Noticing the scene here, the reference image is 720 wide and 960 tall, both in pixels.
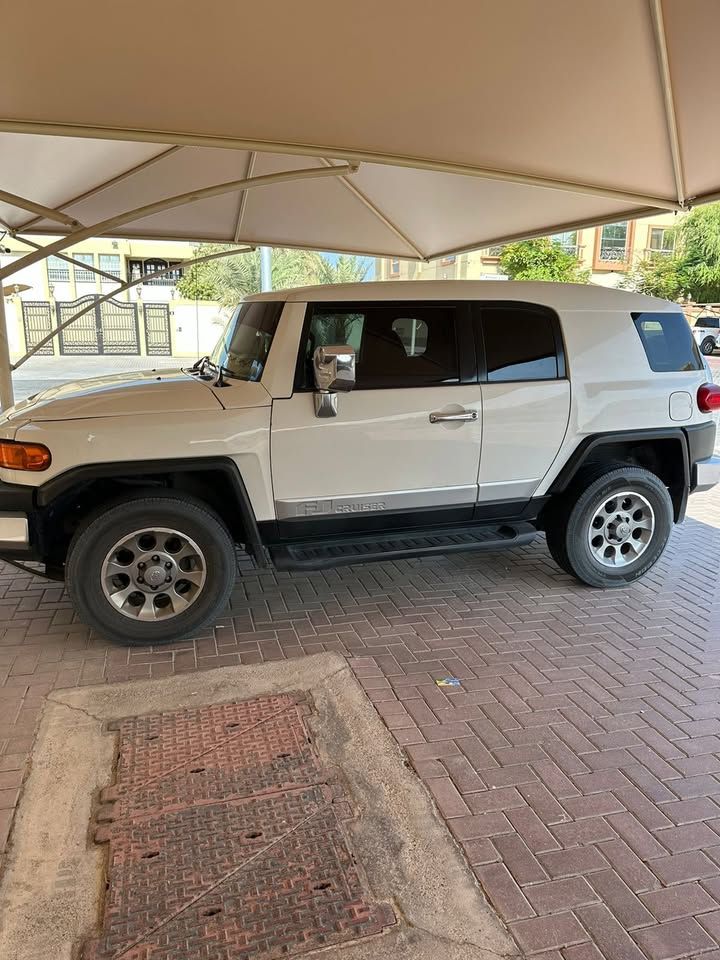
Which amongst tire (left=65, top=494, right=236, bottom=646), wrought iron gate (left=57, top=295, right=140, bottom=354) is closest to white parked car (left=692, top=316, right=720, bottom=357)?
wrought iron gate (left=57, top=295, right=140, bottom=354)

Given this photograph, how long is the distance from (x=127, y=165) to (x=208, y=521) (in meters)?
5.02

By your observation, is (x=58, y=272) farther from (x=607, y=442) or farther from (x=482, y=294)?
(x=607, y=442)

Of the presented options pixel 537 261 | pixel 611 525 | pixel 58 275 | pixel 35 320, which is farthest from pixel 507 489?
pixel 58 275

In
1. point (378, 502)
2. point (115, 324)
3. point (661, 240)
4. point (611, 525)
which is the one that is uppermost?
point (661, 240)

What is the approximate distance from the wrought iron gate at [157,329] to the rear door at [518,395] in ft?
91.4

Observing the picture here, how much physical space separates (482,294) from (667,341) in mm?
1550

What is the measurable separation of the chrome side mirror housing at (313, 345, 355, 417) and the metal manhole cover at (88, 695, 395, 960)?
186cm

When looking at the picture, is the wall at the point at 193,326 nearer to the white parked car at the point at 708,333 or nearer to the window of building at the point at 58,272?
the window of building at the point at 58,272

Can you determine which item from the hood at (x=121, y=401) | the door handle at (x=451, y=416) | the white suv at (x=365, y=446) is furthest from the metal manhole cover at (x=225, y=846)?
the door handle at (x=451, y=416)

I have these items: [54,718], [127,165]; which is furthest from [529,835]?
[127,165]

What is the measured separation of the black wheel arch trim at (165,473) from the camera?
4023 millimetres

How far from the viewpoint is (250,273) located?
1347 inches

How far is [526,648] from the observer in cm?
445

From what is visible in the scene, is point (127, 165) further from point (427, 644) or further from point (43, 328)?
point (43, 328)
